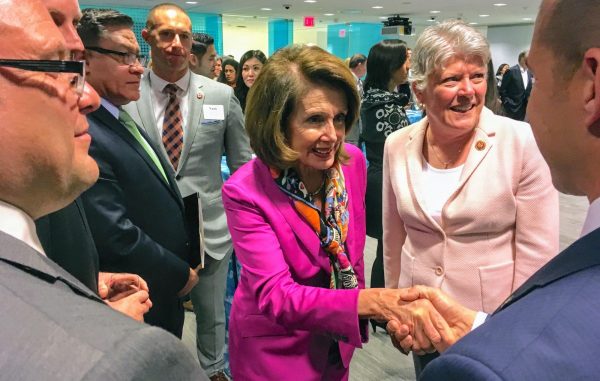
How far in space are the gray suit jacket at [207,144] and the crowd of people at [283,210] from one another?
1cm

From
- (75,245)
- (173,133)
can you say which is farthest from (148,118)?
(75,245)

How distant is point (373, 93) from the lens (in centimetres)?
320

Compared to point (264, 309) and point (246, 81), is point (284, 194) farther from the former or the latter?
point (246, 81)

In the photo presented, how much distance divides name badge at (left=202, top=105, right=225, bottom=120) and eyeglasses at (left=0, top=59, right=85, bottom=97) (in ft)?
5.66

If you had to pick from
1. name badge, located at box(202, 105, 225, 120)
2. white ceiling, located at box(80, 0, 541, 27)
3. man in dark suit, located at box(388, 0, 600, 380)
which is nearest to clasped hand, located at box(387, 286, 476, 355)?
man in dark suit, located at box(388, 0, 600, 380)

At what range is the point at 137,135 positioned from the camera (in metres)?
1.85

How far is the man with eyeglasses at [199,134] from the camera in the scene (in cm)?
242

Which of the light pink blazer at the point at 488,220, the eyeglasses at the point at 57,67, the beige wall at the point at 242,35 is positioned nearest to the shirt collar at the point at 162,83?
the light pink blazer at the point at 488,220

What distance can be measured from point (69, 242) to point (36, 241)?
1.34ft

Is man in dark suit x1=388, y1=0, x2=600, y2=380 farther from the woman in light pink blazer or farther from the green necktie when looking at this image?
the green necktie

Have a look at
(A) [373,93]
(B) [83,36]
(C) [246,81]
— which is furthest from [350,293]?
(C) [246,81]

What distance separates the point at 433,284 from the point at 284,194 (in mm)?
638

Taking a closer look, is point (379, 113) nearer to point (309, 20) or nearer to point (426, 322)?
point (426, 322)

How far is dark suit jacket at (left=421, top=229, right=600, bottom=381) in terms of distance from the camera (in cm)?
51
